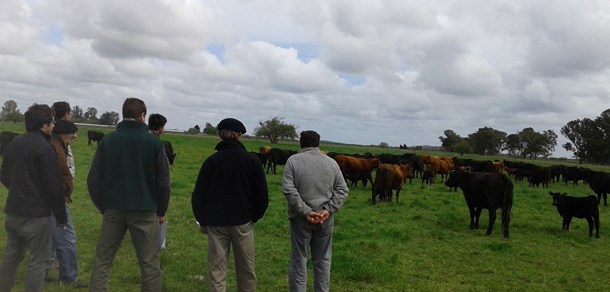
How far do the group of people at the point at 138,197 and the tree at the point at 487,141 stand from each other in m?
112

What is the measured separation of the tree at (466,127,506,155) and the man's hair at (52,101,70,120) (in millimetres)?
111810

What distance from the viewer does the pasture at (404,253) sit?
6.70m

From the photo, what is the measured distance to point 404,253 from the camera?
873 centimetres

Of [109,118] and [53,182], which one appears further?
[109,118]

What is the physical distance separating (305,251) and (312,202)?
1.99 ft

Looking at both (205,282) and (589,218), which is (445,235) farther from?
(205,282)

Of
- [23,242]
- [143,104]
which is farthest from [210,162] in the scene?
[23,242]

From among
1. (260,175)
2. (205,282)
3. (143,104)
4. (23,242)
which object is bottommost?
(205,282)

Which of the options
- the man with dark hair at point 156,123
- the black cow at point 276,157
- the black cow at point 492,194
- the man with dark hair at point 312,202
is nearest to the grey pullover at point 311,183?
the man with dark hair at point 312,202

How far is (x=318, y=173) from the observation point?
5.14 m

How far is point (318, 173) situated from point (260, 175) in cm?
72

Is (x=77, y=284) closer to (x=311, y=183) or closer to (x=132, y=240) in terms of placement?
(x=132, y=240)

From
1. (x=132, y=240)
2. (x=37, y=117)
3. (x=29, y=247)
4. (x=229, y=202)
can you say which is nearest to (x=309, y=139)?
(x=229, y=202)

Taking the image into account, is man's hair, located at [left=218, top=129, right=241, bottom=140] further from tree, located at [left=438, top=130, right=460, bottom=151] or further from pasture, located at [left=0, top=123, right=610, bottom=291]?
tree, located at [left=438, top=130, right=460, bottom=151]
